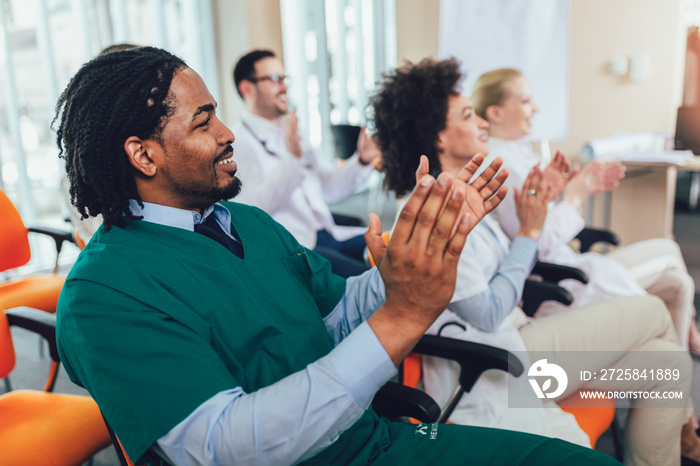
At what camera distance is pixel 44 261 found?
3.71 m

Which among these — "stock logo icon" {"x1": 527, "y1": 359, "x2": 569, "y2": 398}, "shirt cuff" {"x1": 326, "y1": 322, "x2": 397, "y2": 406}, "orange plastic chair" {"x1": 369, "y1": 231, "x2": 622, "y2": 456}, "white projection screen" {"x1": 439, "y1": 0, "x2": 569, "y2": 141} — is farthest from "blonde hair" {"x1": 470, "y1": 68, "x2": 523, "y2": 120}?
"shirt cuff" {"x1": 326, "y1": 322, "x2": 397, "y2": 406}

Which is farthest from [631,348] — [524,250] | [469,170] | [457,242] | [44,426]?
[44,426]

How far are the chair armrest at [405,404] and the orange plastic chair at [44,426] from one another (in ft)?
→ 2.14

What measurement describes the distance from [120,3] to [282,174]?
226 centimetres

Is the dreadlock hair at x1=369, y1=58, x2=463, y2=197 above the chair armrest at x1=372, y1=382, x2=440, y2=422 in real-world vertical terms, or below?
above

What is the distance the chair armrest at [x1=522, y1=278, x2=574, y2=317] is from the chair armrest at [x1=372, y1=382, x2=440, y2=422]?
0.76 meters

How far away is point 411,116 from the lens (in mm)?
1667

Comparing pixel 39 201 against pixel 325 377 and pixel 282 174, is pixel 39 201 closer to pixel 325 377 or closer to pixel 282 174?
pixel 282 174

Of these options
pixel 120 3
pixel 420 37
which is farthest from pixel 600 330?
pixel 120 3

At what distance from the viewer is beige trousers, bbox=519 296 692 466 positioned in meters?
1.30

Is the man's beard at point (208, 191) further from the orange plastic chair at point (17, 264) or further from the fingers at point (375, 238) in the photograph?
the orange plastic chair at point (17, 264)

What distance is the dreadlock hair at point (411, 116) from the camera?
1.66m

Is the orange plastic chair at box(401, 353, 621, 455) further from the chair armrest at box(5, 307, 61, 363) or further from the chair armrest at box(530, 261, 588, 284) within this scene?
the chair armrest at box(5, 307, 61, 363)

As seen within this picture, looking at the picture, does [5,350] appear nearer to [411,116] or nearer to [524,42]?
[411,116]
